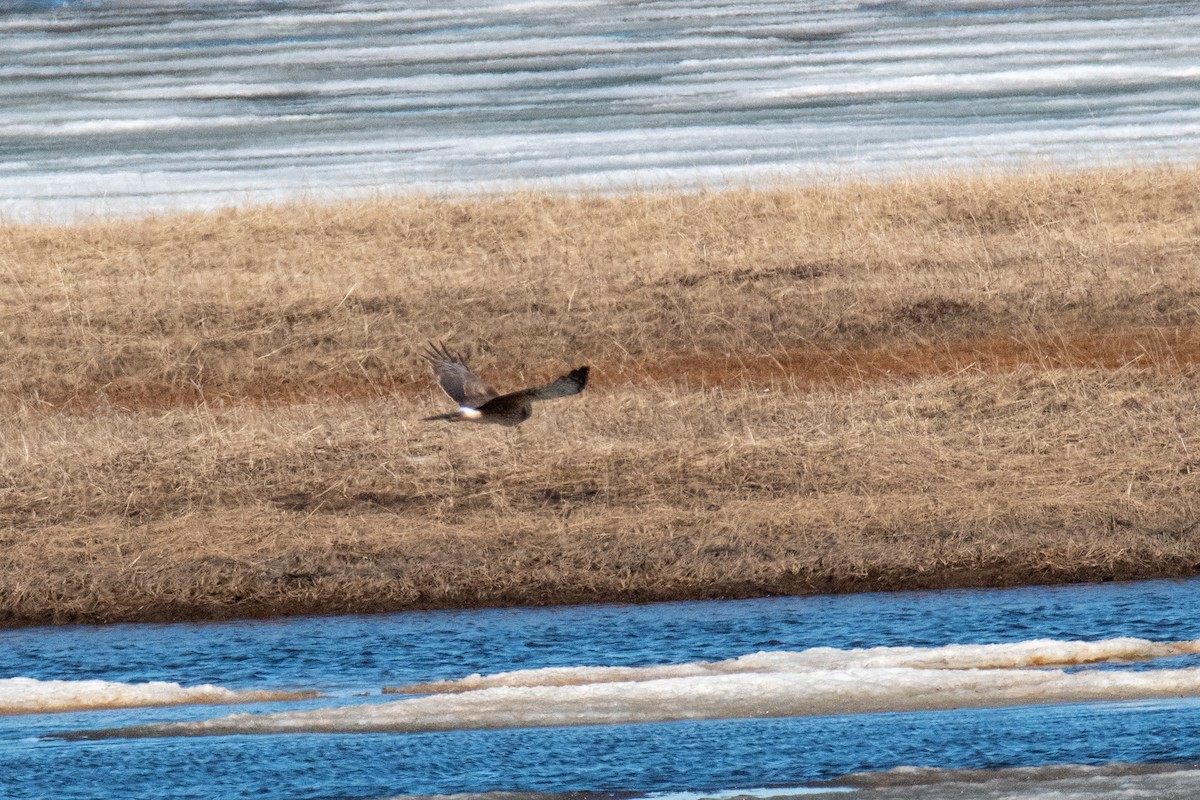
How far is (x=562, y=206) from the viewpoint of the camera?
18.7 m

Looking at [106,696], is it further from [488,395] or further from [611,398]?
[611,398]

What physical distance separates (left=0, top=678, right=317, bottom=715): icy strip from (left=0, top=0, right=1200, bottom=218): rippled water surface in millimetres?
12001

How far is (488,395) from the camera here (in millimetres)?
10039

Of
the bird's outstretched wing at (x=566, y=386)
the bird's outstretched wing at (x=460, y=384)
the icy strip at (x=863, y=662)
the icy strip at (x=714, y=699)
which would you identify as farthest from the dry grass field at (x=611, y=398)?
the bird's outstretched wing at (x=566, y=386)

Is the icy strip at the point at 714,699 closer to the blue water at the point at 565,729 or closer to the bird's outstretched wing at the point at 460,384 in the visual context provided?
the blue water at the point at 565,729

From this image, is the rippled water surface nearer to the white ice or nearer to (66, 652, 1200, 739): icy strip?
the white ice

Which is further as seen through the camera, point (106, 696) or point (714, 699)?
point (106, 696)

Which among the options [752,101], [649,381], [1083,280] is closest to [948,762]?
[649,381]

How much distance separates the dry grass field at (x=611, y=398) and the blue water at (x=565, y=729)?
1.37 feet

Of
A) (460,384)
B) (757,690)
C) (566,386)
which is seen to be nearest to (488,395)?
(460,384)

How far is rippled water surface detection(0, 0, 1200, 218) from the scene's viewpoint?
73.5 ft

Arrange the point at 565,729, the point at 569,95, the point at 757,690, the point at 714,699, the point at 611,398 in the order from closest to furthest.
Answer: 1. the point at 565,729
2. the point at 714,699
3. the point at 757,690
4. the point at 611,398
5. the point at 569,95

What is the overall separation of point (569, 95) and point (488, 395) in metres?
18.7

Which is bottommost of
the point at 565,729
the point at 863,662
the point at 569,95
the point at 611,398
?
the point at 565,729
